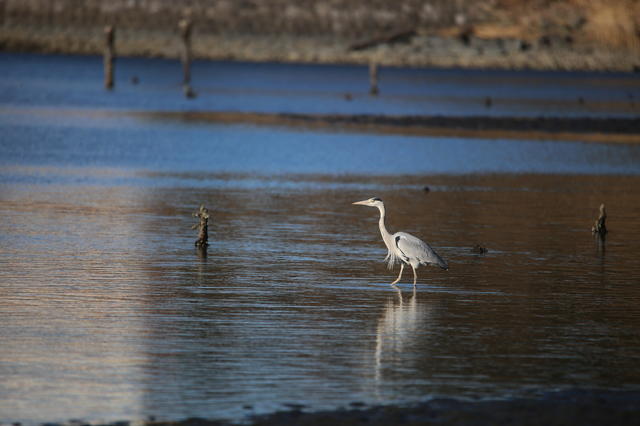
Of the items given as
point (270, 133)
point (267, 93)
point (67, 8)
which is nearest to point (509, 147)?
point (270, 133)

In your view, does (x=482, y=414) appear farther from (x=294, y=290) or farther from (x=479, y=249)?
(x=479, y=249)

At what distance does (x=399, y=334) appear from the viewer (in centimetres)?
932

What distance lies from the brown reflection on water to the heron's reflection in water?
3 cm

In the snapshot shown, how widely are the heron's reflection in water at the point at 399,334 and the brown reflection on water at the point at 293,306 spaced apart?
31 millimetres

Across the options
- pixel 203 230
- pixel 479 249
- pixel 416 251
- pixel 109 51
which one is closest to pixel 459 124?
pixel 479 249

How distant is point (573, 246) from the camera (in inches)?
579

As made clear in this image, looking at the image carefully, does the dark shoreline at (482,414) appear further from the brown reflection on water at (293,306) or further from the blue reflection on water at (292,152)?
the blue reflection on water at (292,152)

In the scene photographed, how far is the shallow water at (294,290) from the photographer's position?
25.3 feet

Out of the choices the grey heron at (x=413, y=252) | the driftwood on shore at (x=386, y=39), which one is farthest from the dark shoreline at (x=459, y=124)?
the driftwood on shore at (x=386, y=39)

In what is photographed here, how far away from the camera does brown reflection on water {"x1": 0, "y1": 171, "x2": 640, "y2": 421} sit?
769 centimetres

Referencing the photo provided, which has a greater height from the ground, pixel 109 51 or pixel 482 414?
pixel 109 51

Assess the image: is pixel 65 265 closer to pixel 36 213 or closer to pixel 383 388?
pixel 36 213

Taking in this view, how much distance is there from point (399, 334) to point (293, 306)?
1.49 meters

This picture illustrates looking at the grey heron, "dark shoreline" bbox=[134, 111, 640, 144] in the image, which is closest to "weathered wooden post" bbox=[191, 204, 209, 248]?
the grey heron
